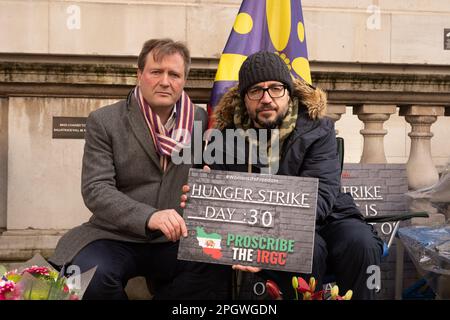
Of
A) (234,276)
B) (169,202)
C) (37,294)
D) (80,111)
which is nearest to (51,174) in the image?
(80,111)

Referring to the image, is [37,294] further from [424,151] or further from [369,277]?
[424,151]

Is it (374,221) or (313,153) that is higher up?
(313,153)

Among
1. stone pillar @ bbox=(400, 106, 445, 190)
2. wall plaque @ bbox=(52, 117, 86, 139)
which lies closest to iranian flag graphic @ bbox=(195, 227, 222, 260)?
wall plaque @ bbox=(52, 117, 86, 139)

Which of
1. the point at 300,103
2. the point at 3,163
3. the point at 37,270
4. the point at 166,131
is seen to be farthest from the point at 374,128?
the point at 37,270

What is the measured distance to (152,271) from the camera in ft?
11.8

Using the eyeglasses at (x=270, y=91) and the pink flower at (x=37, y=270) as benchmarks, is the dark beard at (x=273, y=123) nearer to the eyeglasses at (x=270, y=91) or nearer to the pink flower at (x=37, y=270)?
the eyeglasses at (x=270, y=91)

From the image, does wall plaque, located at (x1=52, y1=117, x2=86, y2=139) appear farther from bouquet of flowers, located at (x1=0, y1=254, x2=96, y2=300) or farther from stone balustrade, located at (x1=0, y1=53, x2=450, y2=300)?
bouquet of flowers, located at (x1=0, y1=254, x2=96, y2=300)

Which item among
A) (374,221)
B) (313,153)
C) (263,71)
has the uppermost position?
(263,71)

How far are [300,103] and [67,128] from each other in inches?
54.5

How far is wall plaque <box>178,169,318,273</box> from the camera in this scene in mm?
3197

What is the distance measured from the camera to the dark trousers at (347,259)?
11.0 ft

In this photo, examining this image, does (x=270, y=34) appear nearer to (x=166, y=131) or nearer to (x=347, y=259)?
(x=166, y=131)

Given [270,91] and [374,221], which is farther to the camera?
[374,221]

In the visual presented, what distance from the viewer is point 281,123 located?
3459 millimetres
